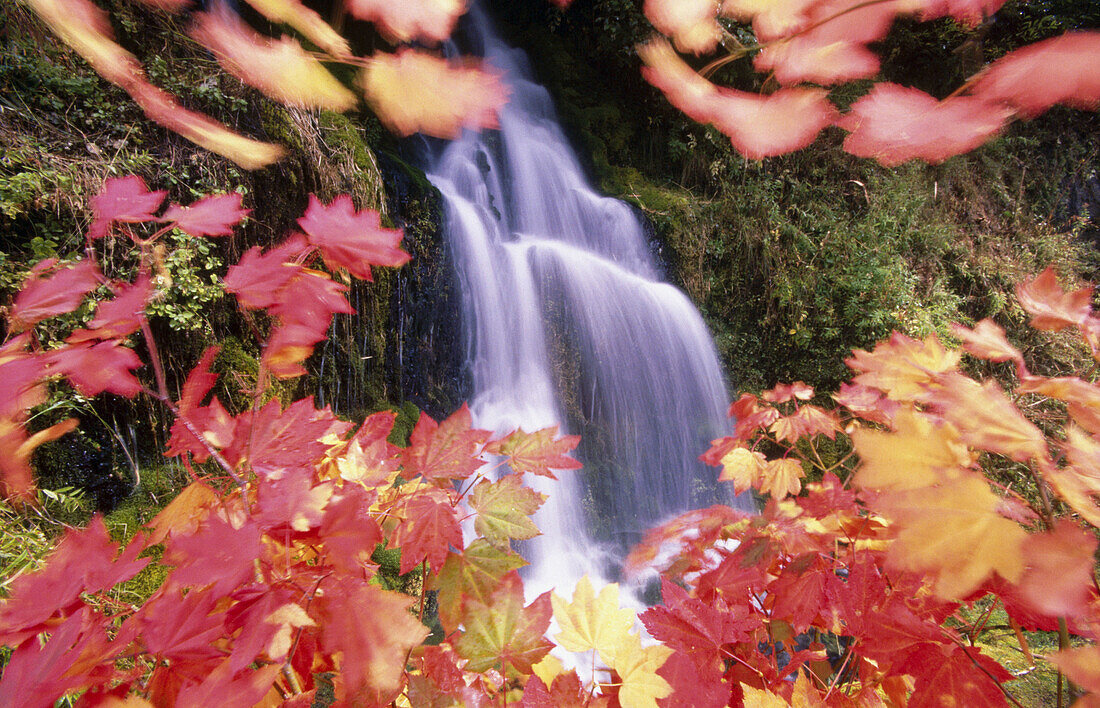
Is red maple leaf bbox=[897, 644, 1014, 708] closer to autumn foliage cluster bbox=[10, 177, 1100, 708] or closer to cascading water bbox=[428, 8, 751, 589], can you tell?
autumn foliage cluster bbox=[10, 177, 1100, 708]

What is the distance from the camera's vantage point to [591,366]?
13.1ft

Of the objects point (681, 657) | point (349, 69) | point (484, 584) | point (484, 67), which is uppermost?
point (484, 67)

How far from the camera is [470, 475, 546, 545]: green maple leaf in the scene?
679 mm

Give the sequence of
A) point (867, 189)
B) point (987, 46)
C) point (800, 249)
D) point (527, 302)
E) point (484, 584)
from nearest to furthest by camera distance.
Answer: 1. point (484, 584)
2. point (527, 302)
3. point (800, 249)
4. point (867, 189)
5. point (987, 46)

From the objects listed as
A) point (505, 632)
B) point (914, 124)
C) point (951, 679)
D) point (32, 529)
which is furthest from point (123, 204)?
point (914, 124)

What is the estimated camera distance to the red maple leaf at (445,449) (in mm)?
743

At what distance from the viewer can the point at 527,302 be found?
3.87 m

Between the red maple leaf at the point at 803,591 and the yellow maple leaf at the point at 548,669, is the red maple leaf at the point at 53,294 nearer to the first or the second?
the yellow maple leaf at the point at 548,669

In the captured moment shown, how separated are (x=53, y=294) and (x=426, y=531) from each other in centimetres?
67

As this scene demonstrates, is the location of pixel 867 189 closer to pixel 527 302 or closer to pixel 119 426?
pixel 527 302

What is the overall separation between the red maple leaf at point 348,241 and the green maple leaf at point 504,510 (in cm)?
40

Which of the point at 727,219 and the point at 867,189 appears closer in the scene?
the point at 727,219

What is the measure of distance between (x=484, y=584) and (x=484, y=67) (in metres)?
7.17

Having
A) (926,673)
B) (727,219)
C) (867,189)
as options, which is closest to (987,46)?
(867,189)
